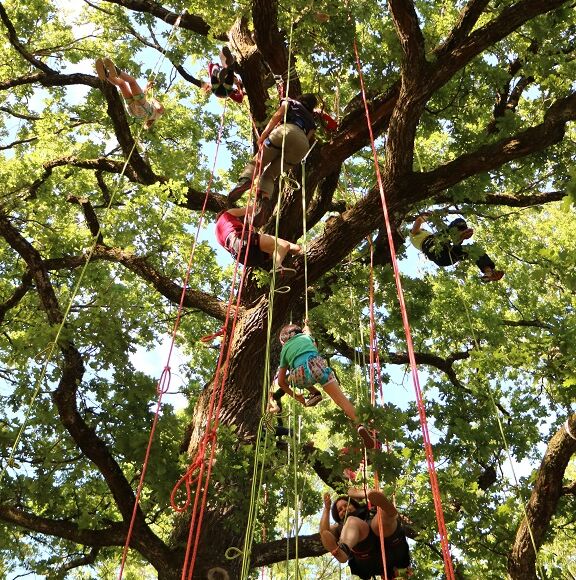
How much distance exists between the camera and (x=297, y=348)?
15.0ft

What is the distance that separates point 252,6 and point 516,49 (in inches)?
109

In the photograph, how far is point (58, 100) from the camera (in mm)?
9164

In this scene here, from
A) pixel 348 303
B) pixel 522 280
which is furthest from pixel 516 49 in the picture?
pixel 522 280

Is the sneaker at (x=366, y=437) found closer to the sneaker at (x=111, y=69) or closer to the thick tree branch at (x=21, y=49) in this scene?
the sneaker at (x=111, y=69)

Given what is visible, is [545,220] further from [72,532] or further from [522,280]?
[72,532]

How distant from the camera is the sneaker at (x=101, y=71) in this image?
586 cm

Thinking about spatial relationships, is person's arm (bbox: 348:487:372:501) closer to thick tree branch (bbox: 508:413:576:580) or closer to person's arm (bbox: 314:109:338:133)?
thick tree branch (bbox: 508:413:576:580)

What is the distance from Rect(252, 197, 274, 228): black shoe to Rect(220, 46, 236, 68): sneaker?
147 centimetres

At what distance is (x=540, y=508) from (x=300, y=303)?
294 cm

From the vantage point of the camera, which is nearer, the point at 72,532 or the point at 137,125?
the point at 72,532

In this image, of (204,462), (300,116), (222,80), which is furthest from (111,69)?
(204,462)

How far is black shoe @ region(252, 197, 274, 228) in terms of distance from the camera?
5246 millimetres

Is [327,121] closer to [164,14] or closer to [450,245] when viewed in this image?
[450,245]

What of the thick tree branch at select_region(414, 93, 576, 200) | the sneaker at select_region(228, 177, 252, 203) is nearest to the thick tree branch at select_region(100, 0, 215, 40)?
the sneaker at select_region(228, 177, 252, 203)
